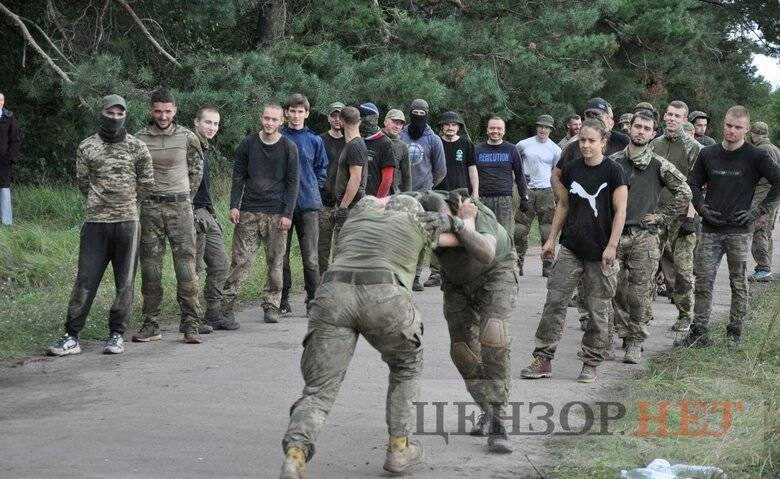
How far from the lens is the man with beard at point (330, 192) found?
12.1 metres

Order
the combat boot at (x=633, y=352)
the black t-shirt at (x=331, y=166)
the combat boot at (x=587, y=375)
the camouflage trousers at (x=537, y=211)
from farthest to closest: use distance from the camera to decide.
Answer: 1. the camouflage trousers at (x=537, y=211)
2. the black t-shirt at (x=331, y=166)
3. the combat boot at (x=633, y=352)
4. the combat boot at (x=587, y=375)

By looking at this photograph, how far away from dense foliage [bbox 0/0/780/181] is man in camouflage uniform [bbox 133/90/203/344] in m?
5.53

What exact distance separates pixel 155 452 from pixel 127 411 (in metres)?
1.05

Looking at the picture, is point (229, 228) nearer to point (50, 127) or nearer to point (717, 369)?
point (50, 127)

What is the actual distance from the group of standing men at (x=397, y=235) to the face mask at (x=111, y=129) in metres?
0.01

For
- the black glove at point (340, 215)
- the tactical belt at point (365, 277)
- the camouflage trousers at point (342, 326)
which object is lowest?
the camouflage trousers at point (342, 326)

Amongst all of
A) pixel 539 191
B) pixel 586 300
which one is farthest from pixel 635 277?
pixel 539 191

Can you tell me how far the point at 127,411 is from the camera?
7.53m

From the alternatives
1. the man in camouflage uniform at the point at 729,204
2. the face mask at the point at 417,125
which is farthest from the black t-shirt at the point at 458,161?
the man in camouflage uniform at the point at 729,204

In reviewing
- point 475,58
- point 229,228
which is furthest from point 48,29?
point 475,58

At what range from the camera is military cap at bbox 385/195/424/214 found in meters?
6.23

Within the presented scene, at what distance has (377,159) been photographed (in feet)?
40.0

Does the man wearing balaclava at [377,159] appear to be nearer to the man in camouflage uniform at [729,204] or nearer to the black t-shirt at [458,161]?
the black t-shirt at [458,161]

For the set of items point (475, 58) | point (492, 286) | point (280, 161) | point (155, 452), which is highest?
point (475, 58)
